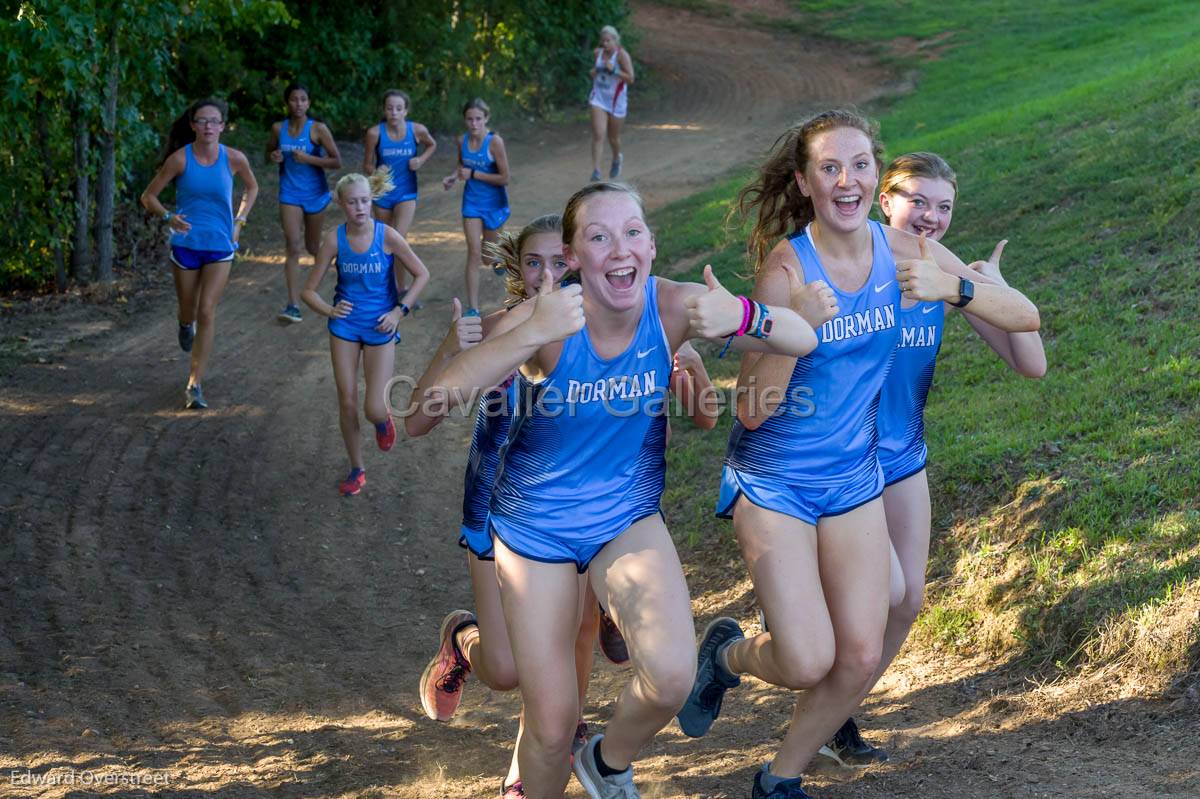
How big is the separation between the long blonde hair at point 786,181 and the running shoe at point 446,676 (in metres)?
2.01

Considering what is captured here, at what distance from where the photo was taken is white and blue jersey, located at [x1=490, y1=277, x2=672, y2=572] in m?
4.27

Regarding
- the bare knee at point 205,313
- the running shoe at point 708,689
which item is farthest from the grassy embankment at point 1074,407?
the bare knee at point 205,313

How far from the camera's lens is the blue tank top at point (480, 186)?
38.9ft

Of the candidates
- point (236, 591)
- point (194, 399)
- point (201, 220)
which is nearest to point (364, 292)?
point (236, 591)

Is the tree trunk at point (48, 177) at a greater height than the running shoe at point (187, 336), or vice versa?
the tree trunk at point (48, 177)

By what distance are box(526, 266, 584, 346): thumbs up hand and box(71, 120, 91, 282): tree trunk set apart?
10.7 m

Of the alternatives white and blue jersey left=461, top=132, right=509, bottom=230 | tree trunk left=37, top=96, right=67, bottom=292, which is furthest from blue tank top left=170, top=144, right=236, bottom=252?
tree trunk left=37, top=96, right=67, bottom=292

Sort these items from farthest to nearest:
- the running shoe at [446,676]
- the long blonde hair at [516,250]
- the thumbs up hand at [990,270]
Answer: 1. the running shoe at [446,676]
2. the long blonde hair at [516,250]
3. the thumbs up hand at [990,270]

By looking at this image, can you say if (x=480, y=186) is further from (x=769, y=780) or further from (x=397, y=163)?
(x=769, y=780)

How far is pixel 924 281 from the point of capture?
445 centimetres

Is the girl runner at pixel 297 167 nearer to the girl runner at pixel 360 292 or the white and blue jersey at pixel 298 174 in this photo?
the white and blue jersey at pixel 298 174

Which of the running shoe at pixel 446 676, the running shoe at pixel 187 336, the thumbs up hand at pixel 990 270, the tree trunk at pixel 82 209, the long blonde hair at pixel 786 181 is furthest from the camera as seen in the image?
the tree trunk at pixel 82 209

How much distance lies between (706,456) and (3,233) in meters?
8.47

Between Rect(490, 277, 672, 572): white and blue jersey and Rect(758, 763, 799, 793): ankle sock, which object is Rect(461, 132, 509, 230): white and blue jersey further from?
Rect(758, 763, 799, 793): ankle sock
